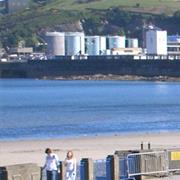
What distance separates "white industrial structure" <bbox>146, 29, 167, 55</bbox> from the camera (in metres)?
186

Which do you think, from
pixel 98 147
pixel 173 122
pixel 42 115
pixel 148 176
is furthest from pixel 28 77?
pixel 148 176

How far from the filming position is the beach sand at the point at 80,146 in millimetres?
27303

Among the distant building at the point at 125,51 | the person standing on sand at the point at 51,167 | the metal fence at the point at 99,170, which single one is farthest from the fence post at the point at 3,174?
the distant building at the point at 125,51

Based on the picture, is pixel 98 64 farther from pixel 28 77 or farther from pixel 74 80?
pixel 28 77

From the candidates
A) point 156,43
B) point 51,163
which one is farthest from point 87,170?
point 156,43

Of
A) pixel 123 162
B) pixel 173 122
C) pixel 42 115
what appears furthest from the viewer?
pixel 42 115

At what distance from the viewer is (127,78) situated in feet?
541

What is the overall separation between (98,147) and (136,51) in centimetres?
15691

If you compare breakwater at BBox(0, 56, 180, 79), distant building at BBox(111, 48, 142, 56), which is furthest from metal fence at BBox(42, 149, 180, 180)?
distant building at BBox(111, 48, 142, 56)

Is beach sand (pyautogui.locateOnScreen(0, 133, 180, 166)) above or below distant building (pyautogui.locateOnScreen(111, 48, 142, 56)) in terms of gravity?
below

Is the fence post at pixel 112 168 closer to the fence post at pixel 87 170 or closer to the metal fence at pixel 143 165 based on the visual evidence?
the metal fence at pixel 143 165

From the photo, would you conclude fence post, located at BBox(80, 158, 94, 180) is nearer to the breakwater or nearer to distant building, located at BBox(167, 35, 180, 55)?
the breakwater

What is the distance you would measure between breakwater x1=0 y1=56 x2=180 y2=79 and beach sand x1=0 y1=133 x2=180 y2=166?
11894cm

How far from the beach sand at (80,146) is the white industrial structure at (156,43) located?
14683cm
